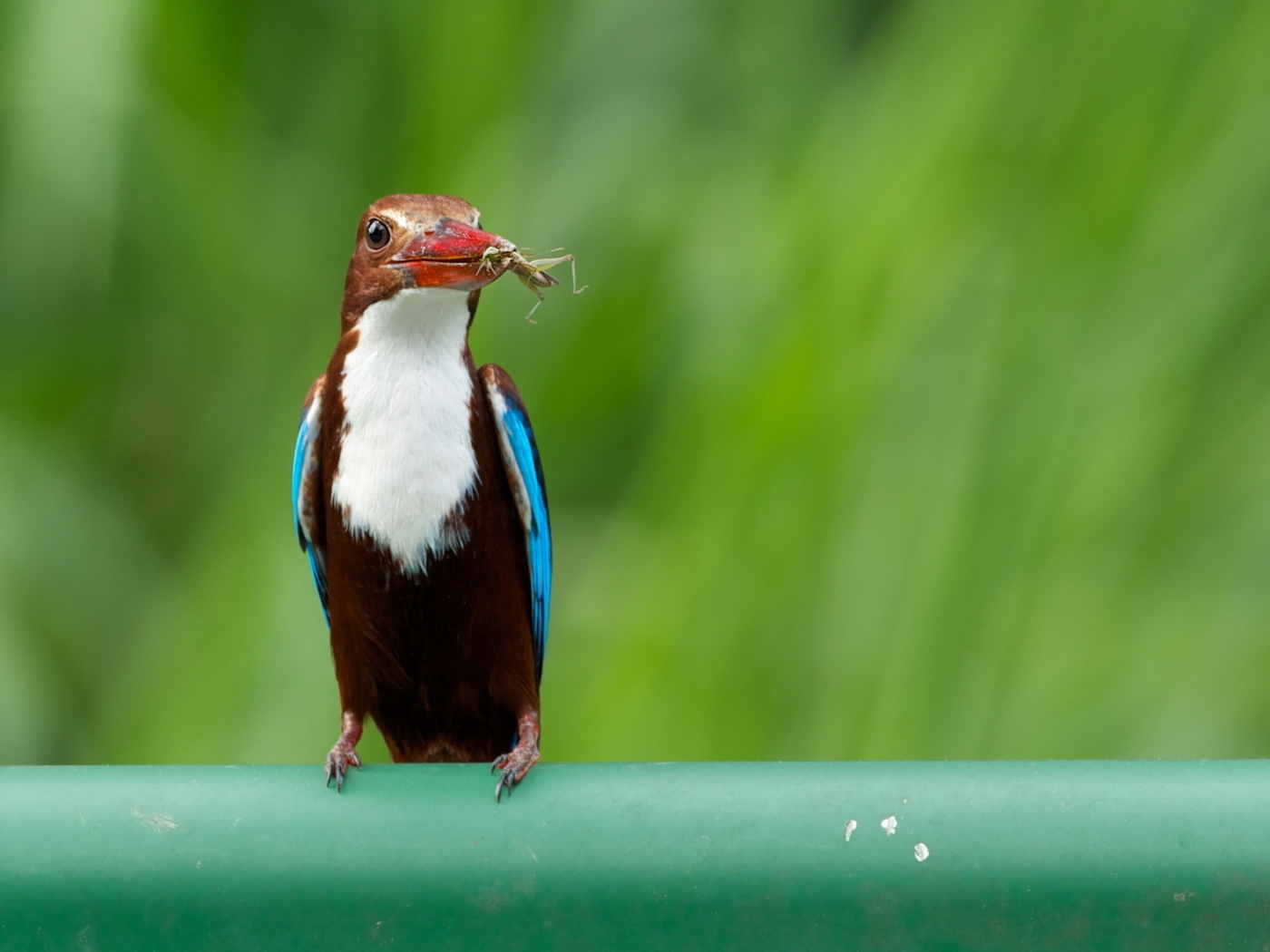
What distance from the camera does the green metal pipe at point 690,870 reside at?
A: 4.89 feet

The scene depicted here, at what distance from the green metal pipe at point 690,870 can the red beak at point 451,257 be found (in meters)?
0.88

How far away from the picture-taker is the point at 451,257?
2227mm

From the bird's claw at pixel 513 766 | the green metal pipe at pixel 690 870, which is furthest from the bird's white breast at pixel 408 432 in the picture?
the green metal pipe at pixel 690 870

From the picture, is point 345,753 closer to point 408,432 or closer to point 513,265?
point 408,432

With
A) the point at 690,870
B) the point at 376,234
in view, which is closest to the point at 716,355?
the point at 376,234

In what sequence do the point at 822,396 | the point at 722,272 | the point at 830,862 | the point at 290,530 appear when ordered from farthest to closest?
the point at 722,272
the point at 290,530
the point at 822,396
the point at 830,862

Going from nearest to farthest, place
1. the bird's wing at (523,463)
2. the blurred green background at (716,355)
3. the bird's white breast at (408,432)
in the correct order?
the bird's white breast at (408,432)
the bird's wing at (523,463)
the blurred green background at (716,355)

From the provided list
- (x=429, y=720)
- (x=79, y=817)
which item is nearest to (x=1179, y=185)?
(x=429, y=720)

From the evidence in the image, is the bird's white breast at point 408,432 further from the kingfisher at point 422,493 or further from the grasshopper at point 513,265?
the grasshopper at point 513,265

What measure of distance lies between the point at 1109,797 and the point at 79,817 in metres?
0.98

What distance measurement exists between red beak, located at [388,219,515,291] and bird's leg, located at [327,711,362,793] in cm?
65

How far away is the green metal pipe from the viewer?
1489 millimetres

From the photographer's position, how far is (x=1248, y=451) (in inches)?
118

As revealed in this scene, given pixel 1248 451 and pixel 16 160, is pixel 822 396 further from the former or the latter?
pixel 16 160
